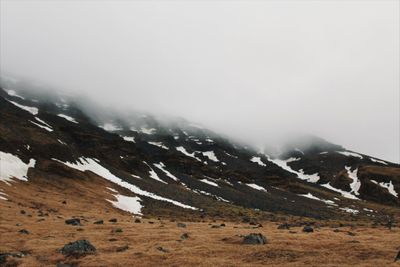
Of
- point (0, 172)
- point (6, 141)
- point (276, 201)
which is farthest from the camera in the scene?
point (276, 201)

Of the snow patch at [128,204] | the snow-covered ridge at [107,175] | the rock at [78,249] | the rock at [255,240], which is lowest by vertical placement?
the snow-covered ridge at [107,175]

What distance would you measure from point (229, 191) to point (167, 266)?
13077cm

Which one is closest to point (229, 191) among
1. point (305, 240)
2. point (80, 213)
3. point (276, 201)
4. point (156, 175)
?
point (276, 201)

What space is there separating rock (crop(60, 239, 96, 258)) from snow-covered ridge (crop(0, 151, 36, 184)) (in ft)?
189

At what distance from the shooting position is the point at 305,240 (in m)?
40.8

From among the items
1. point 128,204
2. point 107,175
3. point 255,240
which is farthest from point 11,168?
point 255,240

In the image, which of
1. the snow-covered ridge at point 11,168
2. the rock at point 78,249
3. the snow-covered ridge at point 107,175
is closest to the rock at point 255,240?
the rock at point 78,249

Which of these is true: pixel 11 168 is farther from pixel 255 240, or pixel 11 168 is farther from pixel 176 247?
pixel 255 240

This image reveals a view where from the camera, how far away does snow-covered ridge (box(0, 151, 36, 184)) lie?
92875mm

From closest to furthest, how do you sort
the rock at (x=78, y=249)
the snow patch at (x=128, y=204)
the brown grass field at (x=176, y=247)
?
the brown grass field at (x=176, y=247) → the rock at (x=78, y=249) → the snow patch at (x=128, y=204)

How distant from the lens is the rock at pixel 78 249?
3733 centimetres

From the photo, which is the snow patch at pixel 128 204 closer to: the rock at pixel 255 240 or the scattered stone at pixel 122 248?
the scattered stone at pixel 122 248

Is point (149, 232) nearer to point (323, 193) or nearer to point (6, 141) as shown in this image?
point (6, 141)

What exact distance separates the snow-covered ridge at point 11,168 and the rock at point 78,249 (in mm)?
57709
